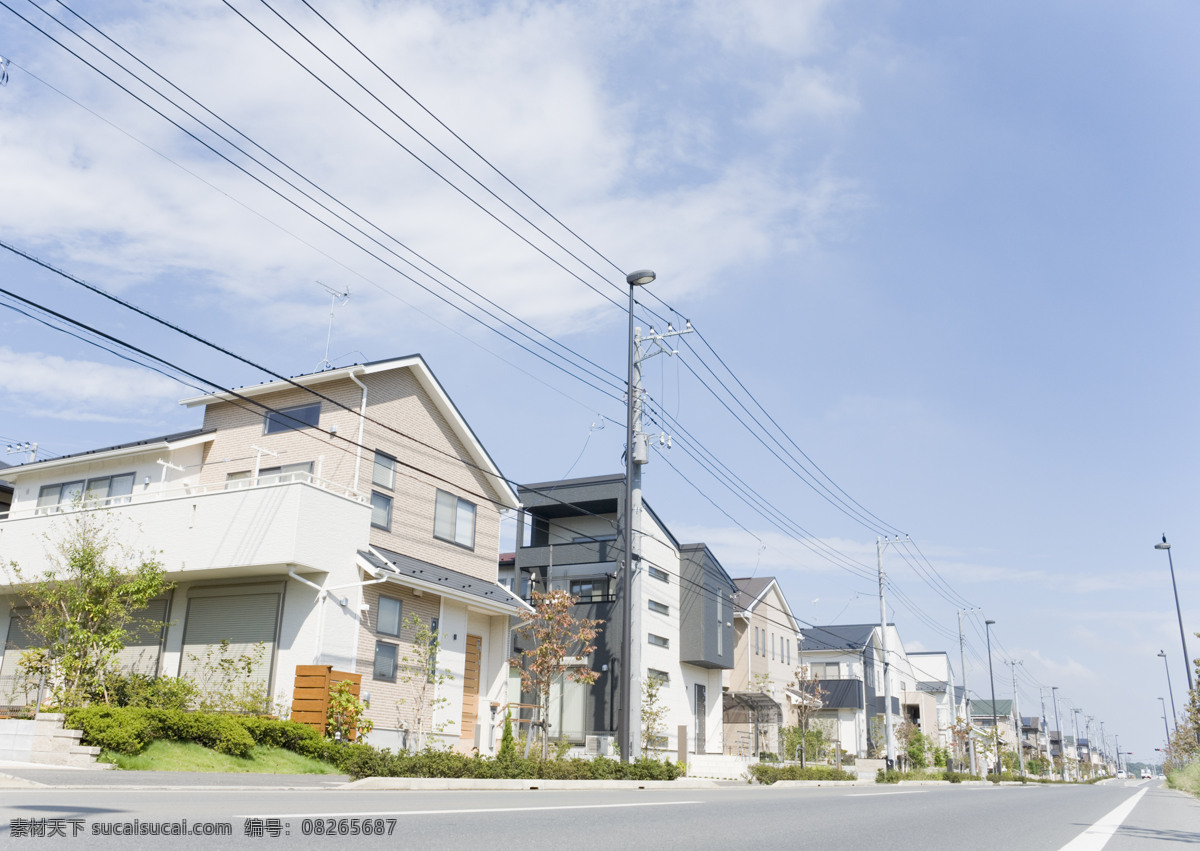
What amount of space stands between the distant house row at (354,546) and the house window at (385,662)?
39mm

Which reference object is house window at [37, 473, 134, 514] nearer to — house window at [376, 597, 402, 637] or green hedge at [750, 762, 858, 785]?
house window at [376, 597, 402, 637]

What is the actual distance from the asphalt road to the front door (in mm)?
12008

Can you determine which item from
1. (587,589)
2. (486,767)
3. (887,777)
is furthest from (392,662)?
(887,777)

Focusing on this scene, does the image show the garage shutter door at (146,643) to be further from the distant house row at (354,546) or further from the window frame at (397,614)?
the window frame at (397,614)

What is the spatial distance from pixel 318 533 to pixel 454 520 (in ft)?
21.1

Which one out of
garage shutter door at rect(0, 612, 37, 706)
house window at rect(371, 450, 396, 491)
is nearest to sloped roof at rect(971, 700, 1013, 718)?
house window at rect(371, 450, 396, 491)

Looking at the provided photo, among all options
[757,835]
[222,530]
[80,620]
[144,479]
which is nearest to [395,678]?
[222,530]

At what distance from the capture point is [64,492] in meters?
28.0

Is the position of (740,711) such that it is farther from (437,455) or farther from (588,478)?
(437,455)

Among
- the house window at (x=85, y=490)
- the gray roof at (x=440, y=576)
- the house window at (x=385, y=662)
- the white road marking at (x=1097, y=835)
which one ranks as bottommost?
the white road marking at (x=1097, y=835)

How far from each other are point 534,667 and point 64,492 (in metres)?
15.5

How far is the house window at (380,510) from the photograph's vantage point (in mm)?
24125

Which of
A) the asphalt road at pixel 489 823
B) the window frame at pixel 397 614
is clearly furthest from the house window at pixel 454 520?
the asphalt road at pixel 489 823

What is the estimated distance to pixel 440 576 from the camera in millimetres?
24688
